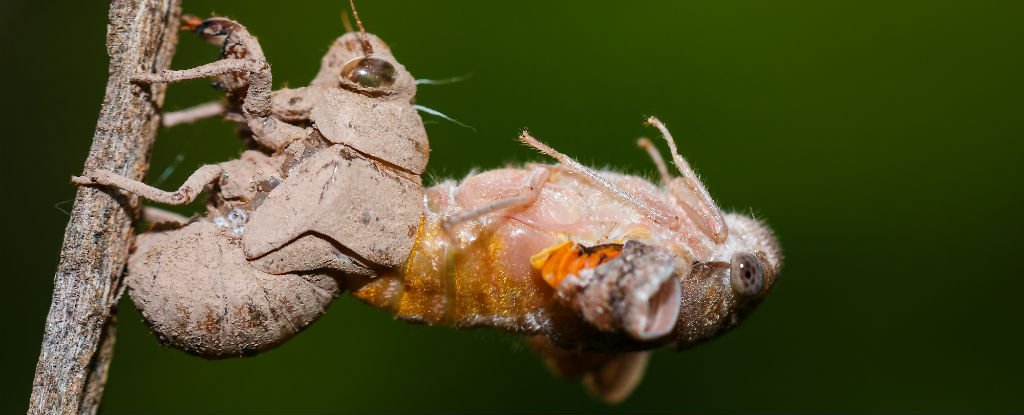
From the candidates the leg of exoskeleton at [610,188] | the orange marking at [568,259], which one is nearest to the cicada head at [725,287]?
the leg of exoskeleton at [610,188]

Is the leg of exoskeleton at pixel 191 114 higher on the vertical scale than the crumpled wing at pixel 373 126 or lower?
lower

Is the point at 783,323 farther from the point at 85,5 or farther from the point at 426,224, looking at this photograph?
the point at 85,5

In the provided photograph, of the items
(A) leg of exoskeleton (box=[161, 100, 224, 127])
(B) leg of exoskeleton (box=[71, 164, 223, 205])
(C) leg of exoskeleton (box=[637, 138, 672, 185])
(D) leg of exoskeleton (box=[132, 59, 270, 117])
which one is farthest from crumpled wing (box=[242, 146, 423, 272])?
(C) leg of exoskeleton (box=[637, 138, 672, 185])

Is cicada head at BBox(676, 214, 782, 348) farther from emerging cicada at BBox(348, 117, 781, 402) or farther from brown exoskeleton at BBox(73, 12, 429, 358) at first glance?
brown exoskeleton at BBox(73, 12, 429, 358)

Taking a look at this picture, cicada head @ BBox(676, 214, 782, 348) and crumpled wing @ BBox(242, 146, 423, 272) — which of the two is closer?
crumpled wing @ BBox(242, 146, 423, 272)

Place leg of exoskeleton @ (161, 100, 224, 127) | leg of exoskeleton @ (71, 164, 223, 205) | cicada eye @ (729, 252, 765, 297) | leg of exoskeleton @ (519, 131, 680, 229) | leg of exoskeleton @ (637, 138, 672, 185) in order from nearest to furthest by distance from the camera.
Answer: leg of exoskeleton @ (71, 164, 223, 205)
cicada eye @ (729, 252, 765, 297)
leg of exoskeleton @ (519, 131, 680, 229)
leg of exoskeleton @ (161, 100, 224, 127)
leg of exoskeleton @ (637, 138, 672, 185)

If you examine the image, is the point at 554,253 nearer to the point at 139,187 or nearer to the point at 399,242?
the point at 399,242

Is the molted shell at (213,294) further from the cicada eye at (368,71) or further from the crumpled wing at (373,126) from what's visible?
the cicada eye at (368,71)

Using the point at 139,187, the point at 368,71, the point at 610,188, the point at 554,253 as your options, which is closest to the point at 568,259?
the point at 554,253
